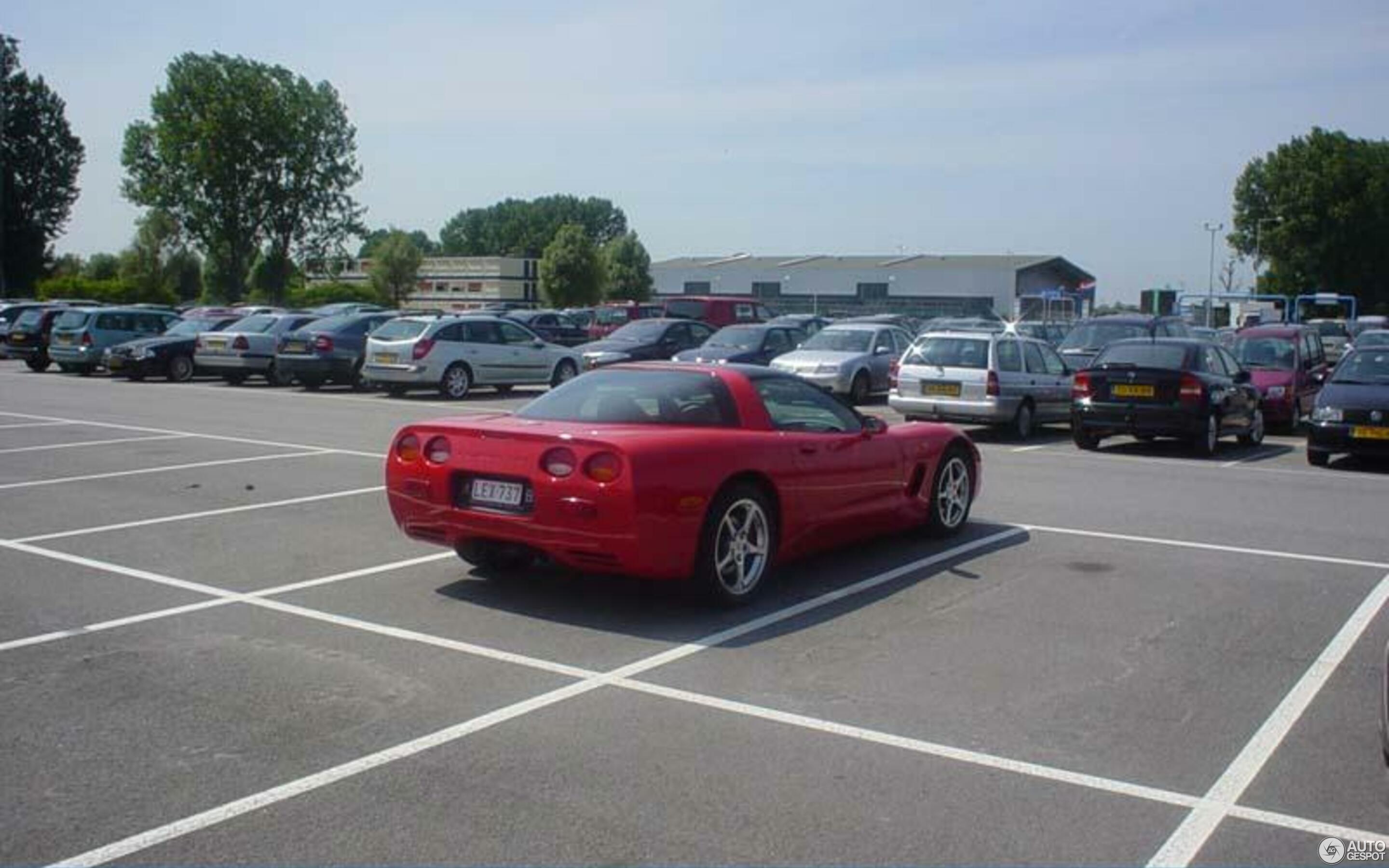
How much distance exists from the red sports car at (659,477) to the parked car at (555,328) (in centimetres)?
3270

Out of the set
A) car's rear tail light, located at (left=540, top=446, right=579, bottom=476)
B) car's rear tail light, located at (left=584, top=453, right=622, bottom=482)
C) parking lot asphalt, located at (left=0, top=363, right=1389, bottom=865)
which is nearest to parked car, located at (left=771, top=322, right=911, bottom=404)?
parking lot asphalt, located at (left=0, top=363, right=1389, bottom=865)

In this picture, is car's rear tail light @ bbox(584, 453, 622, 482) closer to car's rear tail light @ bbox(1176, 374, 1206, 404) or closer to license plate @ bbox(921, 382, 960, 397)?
car's rear tail light @ bbox(1176, 374, 1206, 404)

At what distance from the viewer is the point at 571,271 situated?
93.4 metres

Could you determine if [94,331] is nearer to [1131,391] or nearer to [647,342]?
[647,342]

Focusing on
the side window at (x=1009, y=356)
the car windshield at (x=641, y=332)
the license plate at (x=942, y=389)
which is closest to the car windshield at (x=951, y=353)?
the side window at (x=1009, y=356)

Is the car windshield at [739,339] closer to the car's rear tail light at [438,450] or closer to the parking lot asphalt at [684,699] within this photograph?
the parking lot asphalt at [684,699]

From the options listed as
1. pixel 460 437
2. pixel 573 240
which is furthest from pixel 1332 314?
pixel 460 437

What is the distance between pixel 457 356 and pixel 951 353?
9929mm

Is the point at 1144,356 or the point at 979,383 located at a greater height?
the point at 1144,356

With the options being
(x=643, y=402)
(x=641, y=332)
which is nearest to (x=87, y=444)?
(x=643, y=402)

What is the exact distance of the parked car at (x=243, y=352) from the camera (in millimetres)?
26859

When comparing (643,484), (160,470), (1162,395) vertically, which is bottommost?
(160,470)

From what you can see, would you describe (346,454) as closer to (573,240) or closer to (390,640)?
(390,640)

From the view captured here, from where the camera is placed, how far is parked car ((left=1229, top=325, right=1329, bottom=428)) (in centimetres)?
2044
